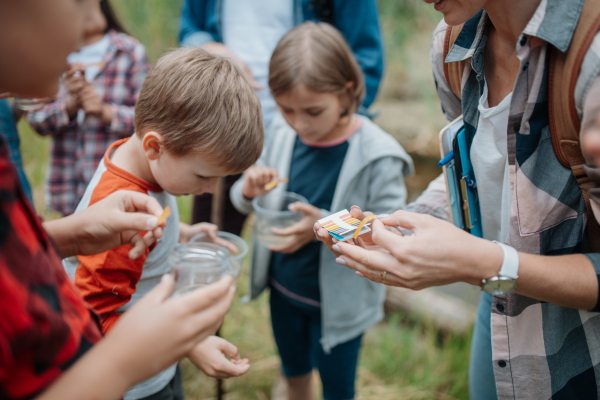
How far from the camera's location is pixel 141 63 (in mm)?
2596

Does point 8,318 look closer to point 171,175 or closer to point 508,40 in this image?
point 171,175

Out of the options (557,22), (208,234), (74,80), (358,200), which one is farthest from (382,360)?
(74,80)

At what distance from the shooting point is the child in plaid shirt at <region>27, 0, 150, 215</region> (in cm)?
250

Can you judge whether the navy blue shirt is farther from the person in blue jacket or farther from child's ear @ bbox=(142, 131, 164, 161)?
child's ear @ bbox=(142, 131, 164, 161)

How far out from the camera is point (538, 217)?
1190mm

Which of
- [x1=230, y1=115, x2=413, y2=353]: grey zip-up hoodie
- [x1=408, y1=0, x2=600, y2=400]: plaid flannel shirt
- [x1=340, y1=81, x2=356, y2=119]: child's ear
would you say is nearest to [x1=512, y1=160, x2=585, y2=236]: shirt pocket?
[x1=408, y1=0, x2=600, y2=400]: plaid flannel shirt

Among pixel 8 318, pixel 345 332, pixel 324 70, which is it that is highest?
pixel 324 70

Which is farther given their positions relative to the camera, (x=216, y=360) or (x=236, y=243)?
(x=236, y=243)

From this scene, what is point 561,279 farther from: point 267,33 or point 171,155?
point 267,33

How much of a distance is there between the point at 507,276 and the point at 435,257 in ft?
0.60

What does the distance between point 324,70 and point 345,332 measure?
119 cm

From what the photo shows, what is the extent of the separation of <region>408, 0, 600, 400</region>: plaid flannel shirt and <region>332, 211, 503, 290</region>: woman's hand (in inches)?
8.8

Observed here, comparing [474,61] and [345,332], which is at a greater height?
[474,61]

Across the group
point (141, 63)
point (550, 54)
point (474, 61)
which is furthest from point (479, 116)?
point (141, 63)
